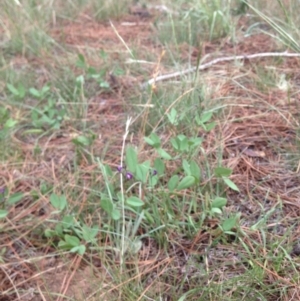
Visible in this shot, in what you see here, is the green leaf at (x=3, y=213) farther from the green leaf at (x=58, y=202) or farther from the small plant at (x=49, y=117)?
the small plant at (x=49, y=117)

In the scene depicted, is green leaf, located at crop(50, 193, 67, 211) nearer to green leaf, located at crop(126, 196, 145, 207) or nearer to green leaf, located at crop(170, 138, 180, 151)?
green leaf, located at crop(126, 196, 145, 207)

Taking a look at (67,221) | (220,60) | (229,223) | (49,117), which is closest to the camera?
(229,223)

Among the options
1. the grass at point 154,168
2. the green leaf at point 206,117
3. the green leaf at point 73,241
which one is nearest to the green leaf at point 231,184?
the grass at point 154,168

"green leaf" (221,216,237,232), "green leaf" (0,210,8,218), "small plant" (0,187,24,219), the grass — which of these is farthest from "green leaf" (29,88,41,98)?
"green leaf" (221,216,237,232)

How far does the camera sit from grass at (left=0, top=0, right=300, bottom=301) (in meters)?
1.12

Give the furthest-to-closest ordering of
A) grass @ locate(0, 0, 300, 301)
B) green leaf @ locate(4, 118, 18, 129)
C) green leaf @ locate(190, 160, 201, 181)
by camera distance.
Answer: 1. green leaf @ locate(4, 118, 18, 129)
2. green leaf @ locate(190, 160, 201, 181)
3. grass @ locate(0, 0, 300, 301)

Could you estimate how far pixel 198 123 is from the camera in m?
1.36

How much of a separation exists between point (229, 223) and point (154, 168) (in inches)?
10.7

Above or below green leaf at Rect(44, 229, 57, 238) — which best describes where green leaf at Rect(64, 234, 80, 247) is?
above

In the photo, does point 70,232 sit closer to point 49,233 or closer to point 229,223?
point 49,233

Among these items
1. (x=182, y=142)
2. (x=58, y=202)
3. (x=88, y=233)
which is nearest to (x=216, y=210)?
(x=182, y=142)

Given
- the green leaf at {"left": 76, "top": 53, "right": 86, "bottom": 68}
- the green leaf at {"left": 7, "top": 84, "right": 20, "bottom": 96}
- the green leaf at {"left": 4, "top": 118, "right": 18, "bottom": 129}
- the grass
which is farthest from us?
the green leaf at {"left": 76, "top": 53, "right": 86, "bottom": 68}

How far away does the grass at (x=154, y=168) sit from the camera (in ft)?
3.67

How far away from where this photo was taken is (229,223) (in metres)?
1.14
